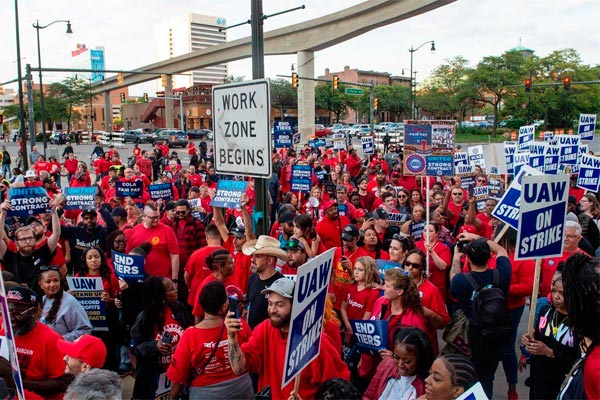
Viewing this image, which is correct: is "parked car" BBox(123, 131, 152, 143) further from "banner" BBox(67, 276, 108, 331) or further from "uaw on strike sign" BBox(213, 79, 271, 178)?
"uaw on strike sign" BBox(213, 79, 271, 178)

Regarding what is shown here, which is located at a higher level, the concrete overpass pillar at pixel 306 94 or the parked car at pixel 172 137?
the concrete overpass pillar at pixel 306 94

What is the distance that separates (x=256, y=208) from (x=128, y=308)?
5.65ft

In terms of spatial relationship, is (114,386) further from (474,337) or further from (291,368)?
(474,337)

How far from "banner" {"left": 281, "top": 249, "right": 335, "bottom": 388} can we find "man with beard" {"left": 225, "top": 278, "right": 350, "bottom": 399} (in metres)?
0.29

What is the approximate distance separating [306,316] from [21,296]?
221 cm

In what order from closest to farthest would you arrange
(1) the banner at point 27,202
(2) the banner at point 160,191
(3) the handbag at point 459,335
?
(3) the handbag at point 459,335 < (1) the banner at point 27,202 < (2) the banner at point 160,191

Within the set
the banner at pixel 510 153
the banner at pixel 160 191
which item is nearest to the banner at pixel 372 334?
the banner at pixel 160 191

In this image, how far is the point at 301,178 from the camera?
11289 millimetres

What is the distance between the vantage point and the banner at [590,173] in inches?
385

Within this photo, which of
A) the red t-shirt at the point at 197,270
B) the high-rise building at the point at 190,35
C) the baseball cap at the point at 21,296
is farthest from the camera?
the high-rise building at the point at 190,35

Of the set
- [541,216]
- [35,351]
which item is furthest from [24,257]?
[541,216]

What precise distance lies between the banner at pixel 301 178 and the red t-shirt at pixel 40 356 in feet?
25.1

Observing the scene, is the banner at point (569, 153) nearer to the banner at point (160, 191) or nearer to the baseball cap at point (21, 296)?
the banner at point (160, 191)

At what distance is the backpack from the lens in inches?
175
